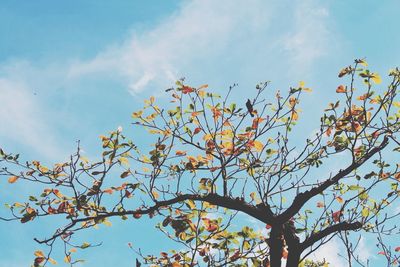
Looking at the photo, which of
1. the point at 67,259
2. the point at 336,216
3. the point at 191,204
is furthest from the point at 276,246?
the point at 67,259

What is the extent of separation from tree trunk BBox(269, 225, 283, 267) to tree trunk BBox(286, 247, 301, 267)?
130mm

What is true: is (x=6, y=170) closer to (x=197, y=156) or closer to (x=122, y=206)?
(x=122, y=206)

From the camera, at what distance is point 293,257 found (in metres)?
5.71

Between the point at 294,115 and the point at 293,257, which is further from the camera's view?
the point at 294,115

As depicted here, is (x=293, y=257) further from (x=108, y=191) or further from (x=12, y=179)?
(x=12, y=179)

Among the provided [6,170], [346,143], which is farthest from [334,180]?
[6,170]

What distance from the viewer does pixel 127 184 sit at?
5941 millimetres

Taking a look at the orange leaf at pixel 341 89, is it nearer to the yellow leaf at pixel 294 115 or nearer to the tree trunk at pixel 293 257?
the yellow leaf at pixel 294 115

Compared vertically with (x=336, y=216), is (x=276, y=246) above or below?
below

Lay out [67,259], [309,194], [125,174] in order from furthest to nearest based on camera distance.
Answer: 1. [67,259]
2. [125,174]
3. [309,194]

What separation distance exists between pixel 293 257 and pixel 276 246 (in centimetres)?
29

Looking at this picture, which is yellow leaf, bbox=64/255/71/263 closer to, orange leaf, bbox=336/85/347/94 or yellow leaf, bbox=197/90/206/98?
yellow leaf, bbox=197/90/206/98

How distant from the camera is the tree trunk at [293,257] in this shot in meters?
5.70

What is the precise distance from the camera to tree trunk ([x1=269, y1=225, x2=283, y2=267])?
18.6 ft
